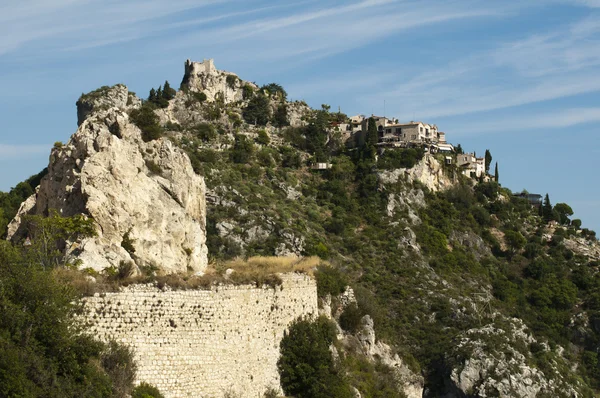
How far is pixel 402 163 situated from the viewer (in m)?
99.7

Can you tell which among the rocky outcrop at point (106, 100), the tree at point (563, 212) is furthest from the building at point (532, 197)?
the rocky outcrop at point (106, 100)

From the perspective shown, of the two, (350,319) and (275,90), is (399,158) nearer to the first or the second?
(275,90)

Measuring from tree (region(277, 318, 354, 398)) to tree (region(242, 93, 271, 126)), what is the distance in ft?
227

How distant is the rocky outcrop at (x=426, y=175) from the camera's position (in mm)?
96188

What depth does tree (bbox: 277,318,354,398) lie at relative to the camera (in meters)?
36.3

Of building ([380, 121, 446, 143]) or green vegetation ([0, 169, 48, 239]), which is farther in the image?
building ([380, 121, 446, 143])

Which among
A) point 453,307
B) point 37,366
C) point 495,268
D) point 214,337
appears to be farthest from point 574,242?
point 37,366

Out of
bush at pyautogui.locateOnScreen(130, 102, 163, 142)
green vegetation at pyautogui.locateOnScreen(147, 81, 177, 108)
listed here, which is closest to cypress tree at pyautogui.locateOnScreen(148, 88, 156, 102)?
green vegetation at pyautogui.locateOnScreen(147, 81, 177, 108)

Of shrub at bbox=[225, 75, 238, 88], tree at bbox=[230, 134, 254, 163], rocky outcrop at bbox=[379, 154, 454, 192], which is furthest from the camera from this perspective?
shrub at bbox=[225, 75, 238, 88]

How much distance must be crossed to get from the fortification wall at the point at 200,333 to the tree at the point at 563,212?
279 ft

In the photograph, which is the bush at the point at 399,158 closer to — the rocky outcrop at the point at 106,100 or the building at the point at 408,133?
the building at the point at 408,133

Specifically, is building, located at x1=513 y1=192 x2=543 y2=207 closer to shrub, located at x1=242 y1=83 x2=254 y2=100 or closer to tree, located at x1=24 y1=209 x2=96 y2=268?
shrub, located at x1=242 y1=83 x2=254 y2=100

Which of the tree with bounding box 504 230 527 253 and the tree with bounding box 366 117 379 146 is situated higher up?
the tree with bounding box 366 117 379 146

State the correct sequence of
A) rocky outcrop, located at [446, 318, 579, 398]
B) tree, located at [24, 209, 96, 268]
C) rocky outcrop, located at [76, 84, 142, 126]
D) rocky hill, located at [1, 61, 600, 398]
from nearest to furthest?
1. tree, located at [24, 209, 96, 268]
2. rocky hill, located at [1, 61, 600, 398]
3. rocky outcrop, located at [446, 318, 579, 398]
4. rocky outcrop, located at [76, 84, 142, 126]
